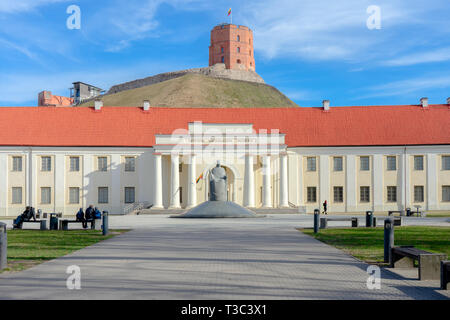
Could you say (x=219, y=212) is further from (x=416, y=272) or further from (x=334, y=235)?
(x=416, y=272)

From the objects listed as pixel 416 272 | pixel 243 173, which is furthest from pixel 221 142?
pixel 416 272

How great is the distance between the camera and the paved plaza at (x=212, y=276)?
887cm

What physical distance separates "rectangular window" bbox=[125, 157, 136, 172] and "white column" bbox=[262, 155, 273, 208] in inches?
494

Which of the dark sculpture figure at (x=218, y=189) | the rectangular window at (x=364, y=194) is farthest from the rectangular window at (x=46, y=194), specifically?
the rectangular window at (x=364, y=194)

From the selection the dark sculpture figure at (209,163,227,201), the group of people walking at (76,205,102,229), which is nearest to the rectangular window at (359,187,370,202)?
the dark sculpture figure at (209,163,227,201)

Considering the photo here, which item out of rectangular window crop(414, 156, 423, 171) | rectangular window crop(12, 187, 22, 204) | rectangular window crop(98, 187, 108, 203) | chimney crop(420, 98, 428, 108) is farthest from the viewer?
chimney crop(420, 98, 428, 108)

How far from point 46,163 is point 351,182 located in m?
29.3

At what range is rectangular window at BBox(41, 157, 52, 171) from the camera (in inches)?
1925

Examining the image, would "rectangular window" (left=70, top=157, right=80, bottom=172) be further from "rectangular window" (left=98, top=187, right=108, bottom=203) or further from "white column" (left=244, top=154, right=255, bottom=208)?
"white column" (left=244, top=154, right=255, bottom=208)

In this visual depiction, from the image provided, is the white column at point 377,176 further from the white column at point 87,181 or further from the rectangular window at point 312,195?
the white column at point 87,181

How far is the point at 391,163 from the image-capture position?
49.5 metres

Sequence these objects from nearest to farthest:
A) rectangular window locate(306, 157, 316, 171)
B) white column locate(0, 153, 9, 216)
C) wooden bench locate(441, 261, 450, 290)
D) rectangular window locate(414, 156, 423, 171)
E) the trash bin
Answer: wooden bench locate(441, 261, 450, 290)
the trash bin
white column locate(0, 153, 9, 216)
rectangular window locate(414, 156, 423, 171)
rectangular window locate(306, 157, 316, 171)

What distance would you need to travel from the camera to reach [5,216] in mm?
47156
